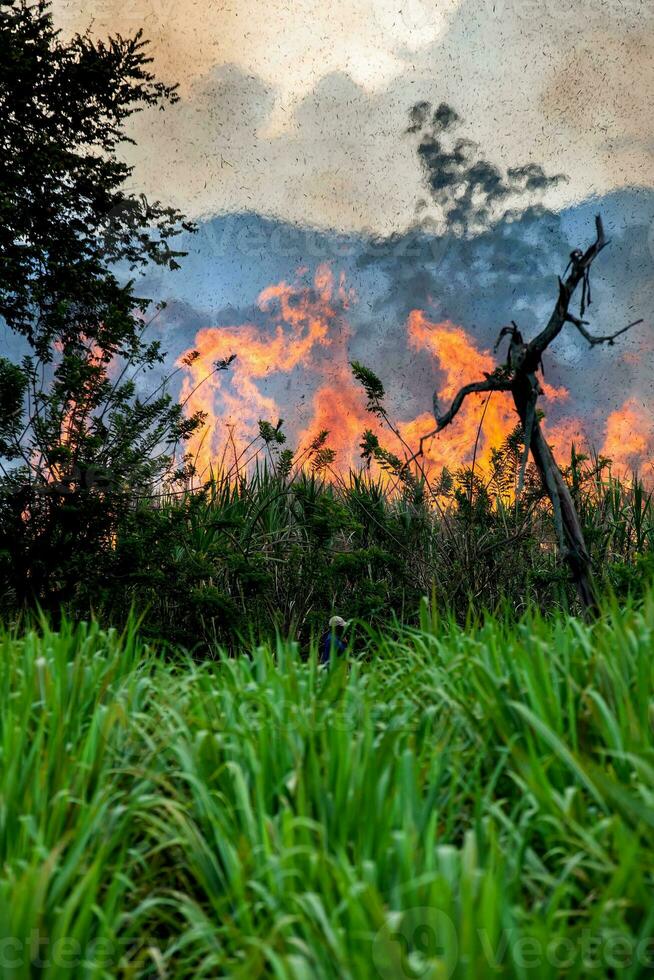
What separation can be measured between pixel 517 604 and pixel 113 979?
644 centimetres

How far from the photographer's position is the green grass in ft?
5.51

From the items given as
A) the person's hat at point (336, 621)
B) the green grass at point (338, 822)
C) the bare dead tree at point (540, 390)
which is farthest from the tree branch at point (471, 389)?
the green grass at point (338, 822)

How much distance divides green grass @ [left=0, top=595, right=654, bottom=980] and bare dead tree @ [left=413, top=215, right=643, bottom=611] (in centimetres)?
143

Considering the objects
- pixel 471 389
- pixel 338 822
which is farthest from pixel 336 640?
pixel 338 822

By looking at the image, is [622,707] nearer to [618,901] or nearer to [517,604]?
[618,901]

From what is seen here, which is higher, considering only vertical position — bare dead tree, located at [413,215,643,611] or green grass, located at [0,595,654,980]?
bare dead tree, located at [413,215,643,611]

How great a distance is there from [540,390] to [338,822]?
329 cm

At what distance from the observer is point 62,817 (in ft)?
7.23

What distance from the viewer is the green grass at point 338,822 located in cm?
168

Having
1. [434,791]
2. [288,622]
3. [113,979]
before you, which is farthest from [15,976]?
[288,622]

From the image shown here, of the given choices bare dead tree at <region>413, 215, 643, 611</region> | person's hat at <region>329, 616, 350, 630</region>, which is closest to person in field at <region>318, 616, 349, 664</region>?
person's hat at <region>329, 616, 350, 630</region>

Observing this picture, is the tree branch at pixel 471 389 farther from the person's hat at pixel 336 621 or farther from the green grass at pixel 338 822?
the green grass at pixel 338 822

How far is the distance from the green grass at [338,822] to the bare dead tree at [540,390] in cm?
143

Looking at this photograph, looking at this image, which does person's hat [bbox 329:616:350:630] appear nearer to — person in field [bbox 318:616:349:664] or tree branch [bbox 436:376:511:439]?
person in field [bbox 318:616:349:664]
